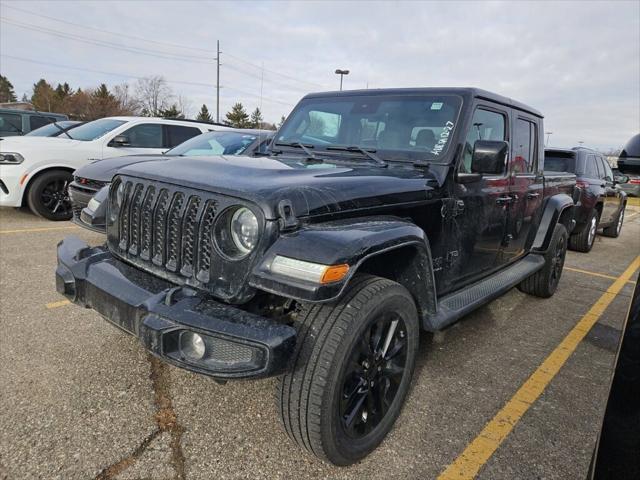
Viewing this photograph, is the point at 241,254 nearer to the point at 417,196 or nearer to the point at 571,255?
the point at 417,196

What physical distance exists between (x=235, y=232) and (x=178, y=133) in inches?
269

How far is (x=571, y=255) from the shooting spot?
8.17 m

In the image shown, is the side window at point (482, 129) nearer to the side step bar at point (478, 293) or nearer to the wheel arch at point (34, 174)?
the side step bar at point (478, 293)

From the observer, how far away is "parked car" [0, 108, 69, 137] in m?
11.3

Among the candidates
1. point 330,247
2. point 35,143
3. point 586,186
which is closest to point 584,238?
point 586,186

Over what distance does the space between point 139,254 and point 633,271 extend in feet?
24.9

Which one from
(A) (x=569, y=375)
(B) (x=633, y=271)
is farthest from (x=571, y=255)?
(A) (x=569, y=375)

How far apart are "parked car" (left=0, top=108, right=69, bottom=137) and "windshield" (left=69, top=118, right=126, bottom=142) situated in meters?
4.62

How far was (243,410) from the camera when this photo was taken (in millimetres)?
2586

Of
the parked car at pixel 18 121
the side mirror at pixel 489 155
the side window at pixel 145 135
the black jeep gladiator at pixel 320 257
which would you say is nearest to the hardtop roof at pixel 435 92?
the black jeep gladiator at pixel 320 257

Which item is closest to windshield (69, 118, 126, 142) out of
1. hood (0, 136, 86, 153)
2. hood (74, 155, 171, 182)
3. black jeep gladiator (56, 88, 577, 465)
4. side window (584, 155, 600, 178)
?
hood (0, 136, 86, 153)

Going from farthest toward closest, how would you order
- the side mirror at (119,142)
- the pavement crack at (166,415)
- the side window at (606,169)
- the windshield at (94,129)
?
1. the side window at (606,169)
2. the windshield at (94,129)
3. the side mirror at (119,142)
4. the pavement crack at (166,415)

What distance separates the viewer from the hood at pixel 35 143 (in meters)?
7.06

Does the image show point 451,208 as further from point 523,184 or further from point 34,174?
point 34,174
